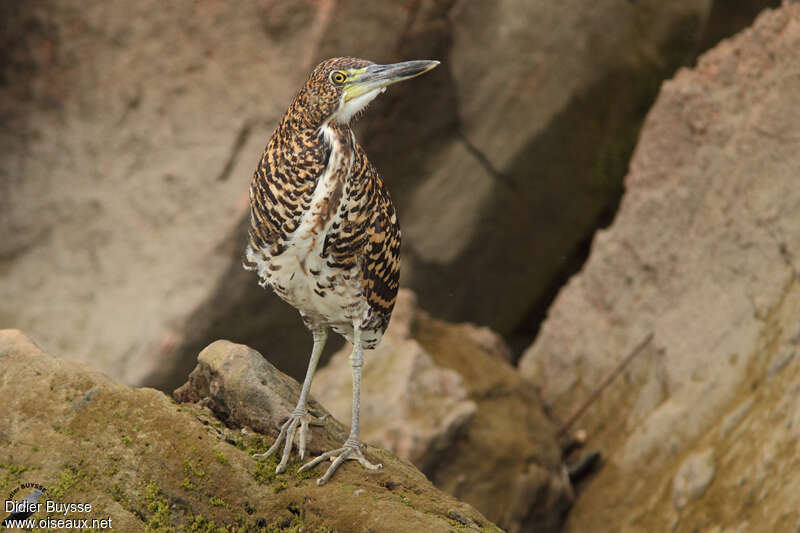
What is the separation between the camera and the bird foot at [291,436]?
3.52m

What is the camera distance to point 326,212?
11.3 feet

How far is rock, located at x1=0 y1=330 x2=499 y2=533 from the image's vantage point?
10.4 feet

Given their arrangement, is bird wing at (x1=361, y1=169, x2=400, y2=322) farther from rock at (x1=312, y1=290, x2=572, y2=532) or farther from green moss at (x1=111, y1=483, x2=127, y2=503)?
rock at (x1=312, y1=290, x2=572, y2=532)

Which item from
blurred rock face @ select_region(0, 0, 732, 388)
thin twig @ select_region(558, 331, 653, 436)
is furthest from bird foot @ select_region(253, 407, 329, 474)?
blurred rock face @ select_region(0, 0, 732, 388)

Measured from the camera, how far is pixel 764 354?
506 centimetres

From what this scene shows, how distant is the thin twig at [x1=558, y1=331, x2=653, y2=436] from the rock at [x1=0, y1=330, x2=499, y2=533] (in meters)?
3.05

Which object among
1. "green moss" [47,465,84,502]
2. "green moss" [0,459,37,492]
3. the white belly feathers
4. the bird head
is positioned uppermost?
the bird head

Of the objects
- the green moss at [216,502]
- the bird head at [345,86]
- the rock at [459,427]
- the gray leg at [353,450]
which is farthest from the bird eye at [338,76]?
the rock at [459,427]

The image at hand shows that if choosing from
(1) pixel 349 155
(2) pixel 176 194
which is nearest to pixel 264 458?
(1) pixel 349 155

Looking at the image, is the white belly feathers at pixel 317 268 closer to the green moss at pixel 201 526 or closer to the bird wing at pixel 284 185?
the bird wing at pixel 284 185

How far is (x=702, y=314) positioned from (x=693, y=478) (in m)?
1.21

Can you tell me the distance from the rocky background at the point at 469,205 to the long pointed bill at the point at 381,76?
2809 millimetres

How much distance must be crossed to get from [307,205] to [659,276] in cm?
361

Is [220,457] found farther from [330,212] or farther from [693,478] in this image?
[693,478]
